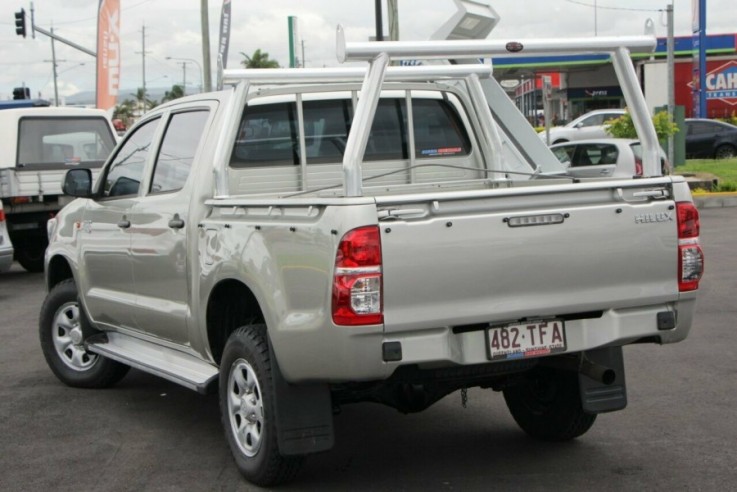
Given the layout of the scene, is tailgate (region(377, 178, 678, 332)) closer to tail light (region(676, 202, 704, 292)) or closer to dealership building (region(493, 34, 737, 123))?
tail light (region(676, 202, 704, 292))

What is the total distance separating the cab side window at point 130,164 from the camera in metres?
6.90

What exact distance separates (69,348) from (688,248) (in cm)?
461

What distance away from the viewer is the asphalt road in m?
5.41

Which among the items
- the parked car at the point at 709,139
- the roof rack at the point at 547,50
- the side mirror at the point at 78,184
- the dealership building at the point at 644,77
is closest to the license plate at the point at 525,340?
the roof rack at the point at 547,50

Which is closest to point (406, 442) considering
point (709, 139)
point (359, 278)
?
point (359, 278)

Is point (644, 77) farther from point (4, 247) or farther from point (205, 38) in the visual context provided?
point (4, 247)

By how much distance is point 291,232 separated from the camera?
482 centimetres

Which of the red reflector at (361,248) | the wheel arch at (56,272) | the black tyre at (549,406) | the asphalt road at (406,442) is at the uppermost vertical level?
the red reflector at (361,248)

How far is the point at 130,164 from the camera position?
7105 mm

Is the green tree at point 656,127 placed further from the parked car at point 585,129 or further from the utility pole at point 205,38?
the utility pole at point 205,38

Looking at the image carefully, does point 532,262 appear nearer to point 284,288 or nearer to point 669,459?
point 284,288

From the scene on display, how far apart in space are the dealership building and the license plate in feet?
114

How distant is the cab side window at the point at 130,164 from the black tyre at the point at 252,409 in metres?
1.89

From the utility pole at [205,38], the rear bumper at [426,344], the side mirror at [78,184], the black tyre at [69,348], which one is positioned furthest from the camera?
the utility pole at [205,38]
